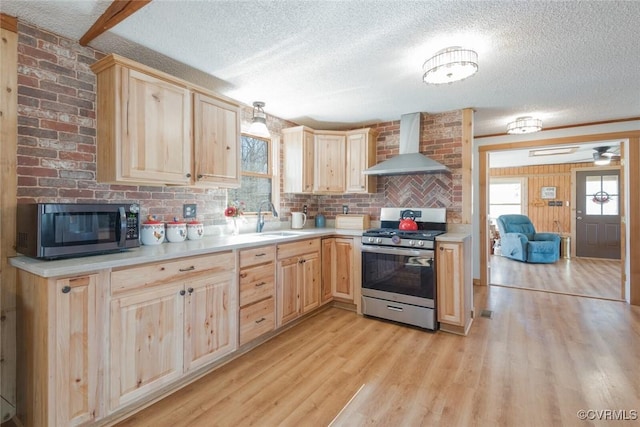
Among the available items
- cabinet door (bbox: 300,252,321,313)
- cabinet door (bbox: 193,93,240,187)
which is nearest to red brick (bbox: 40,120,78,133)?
cabinet door (bbox: 193,93,240,187)

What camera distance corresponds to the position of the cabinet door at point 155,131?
6.57 feet

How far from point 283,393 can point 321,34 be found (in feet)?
7.75

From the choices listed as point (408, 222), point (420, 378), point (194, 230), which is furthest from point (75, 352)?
point (408, 222)

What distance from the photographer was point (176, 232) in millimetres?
2459

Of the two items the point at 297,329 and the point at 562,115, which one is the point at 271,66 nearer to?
the point at 297,329

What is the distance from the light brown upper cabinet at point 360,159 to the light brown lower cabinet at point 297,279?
3.16ft

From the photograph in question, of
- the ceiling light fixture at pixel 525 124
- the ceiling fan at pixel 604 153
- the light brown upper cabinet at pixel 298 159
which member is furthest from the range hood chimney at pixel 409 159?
the ceiling fan at pixel 604 153

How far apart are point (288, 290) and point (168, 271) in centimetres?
126

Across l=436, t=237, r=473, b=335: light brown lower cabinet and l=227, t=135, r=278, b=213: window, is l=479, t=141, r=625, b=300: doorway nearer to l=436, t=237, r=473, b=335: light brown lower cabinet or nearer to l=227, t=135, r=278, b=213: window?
l=436, t=237, r=473, b=335: light brown lower cabinet

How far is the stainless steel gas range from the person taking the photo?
2963 millimetres

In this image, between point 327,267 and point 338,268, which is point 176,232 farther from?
point 338,268

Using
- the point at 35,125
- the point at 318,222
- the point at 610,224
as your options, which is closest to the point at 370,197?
the point at 318,222

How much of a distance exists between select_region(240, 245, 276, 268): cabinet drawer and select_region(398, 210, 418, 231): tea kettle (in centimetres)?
160

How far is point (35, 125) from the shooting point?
1860 millimetres
